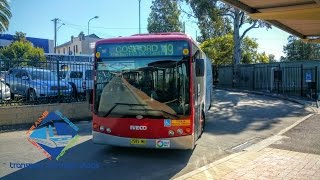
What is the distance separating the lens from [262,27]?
37125mm

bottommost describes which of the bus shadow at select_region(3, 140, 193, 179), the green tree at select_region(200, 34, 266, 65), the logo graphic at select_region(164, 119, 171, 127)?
the bus shadow at select_region(3, 140, 193, 179)

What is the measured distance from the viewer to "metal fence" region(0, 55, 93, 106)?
13.5 meters

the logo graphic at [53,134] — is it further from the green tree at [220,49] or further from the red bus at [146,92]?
the green tree at [220,49]

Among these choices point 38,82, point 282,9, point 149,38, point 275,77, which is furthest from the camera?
point 275,77

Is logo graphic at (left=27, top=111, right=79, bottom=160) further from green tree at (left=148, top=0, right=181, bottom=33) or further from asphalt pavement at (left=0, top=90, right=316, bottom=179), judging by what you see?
green tree at (left=148, top=0, right=181, bottom=33)

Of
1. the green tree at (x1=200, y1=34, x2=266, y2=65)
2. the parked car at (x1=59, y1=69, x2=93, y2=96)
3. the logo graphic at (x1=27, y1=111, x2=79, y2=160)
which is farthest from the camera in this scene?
the green tree at (x1=200, y1=34, x2=266, y2=65)

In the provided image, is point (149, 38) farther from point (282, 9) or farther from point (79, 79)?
point (79, 79)

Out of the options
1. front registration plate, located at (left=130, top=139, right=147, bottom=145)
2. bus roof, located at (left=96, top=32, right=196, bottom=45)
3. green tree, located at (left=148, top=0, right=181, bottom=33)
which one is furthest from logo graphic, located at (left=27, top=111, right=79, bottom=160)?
green tree, located at (left=148, top=0, right=181, bottom=33)

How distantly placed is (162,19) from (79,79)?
41.9 m

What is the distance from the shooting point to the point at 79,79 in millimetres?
17750

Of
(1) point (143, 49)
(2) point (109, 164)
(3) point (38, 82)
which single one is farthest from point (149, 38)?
(3) point (38, 82)

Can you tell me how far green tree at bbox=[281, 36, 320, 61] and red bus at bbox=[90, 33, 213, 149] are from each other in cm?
5985

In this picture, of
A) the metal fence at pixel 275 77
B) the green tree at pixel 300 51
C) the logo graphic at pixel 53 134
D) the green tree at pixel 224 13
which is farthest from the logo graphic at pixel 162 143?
the green tree at pixel 300 51

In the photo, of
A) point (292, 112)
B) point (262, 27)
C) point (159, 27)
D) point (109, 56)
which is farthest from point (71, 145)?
point (159, 27)
